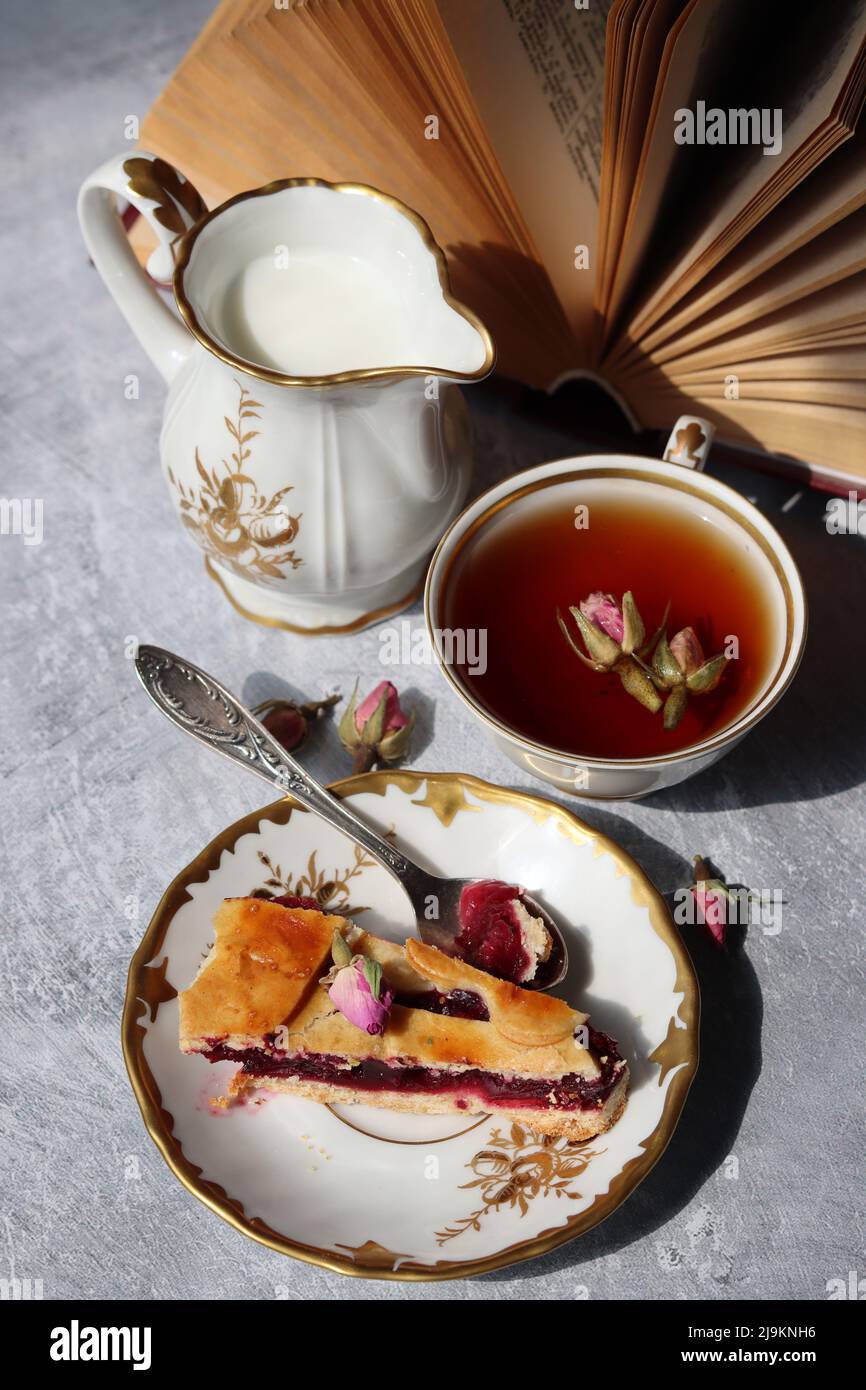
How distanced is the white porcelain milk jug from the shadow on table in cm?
46

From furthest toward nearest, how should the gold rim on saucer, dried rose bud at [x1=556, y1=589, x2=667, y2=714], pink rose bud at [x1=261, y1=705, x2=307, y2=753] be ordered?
pink rose bud at [x1=261, y1=705, x2=307, y2=753] < dried rose bud at [x1=556, y1=589, x2=667, y2=714] < the gold rim on saucer

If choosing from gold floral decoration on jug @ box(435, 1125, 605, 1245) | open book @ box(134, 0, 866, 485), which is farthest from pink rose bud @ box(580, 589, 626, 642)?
gold floral decoration on jug @ box(435, 1125, 605, 1245)

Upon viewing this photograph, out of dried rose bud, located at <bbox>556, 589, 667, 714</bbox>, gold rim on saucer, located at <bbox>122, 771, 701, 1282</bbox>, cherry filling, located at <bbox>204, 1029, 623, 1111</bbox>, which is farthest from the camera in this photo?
dried rose bud, located at <bbox>556, 589, 667, 714</bbox>

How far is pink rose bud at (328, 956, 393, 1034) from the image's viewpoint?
3.44 feet

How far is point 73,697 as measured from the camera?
4.47 feet

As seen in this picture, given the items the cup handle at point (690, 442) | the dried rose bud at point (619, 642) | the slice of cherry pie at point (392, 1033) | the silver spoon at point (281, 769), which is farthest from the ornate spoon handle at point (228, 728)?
the cup handle at point (690, 442)

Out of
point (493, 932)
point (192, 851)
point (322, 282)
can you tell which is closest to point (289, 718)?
point (192, 851)

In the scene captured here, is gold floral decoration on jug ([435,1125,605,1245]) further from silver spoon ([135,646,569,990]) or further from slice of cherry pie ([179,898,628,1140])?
silver spoon ([135,646,569,990])

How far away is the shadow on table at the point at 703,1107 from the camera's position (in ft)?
3.42

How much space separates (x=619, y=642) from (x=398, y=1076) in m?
0.46

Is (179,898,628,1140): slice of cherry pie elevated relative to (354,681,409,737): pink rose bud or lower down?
lower down

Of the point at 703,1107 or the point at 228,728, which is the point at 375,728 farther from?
the point at 703,1107

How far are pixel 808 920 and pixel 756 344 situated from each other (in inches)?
24.0
